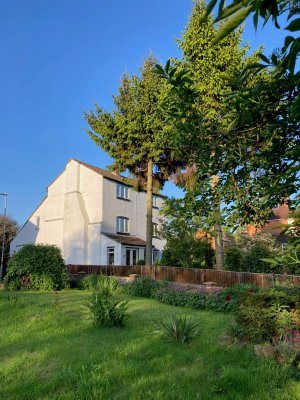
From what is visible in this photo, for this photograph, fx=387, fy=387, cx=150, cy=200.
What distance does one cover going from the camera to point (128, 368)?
5902mm

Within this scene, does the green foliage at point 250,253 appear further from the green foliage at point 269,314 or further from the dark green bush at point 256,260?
the green foliage at point 269,314

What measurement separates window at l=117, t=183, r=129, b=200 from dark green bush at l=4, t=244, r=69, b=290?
66.4ft

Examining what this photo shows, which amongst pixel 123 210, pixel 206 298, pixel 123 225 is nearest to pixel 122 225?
pixel 123 225

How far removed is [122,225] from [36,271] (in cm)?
2113

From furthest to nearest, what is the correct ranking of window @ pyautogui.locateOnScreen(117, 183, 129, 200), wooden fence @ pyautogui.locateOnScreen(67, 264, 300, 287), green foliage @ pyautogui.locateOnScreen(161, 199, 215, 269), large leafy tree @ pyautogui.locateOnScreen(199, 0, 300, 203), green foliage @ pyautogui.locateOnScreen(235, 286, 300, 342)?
window @ pyautogui.locateOnScreen(117, 183, 129, 200), green foliage @ pyautogui.locateOnScreen(161, 199, 215, 269), wooden fence @ pyautogui.locateOnScreen(67, 264, 300, 287), green foliage @ pyautogui.locateOnScreen(235, 286, 300, 342), large leafy tree @ pyautogui.locateOnScreen(199, 0, 300, 203)

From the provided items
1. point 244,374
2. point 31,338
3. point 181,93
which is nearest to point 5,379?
point 31,338

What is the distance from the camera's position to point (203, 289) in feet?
53.7

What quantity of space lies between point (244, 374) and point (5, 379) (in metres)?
3.51

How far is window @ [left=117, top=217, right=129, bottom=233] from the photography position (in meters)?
41.2

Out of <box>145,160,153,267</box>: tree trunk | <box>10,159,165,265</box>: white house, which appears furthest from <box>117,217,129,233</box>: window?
<box>145,160,153,267</box>: tree trunk

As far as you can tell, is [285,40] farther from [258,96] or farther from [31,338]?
[31,338]

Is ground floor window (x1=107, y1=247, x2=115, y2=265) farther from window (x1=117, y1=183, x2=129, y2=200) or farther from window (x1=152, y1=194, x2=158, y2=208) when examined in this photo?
window (x1=152, y1=194, x2=158, y2=208)

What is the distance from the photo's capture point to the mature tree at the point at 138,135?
25.7 m

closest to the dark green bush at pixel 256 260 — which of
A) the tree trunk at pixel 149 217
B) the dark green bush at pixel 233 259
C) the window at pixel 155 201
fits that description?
the dark green bush at pixel 233 259
